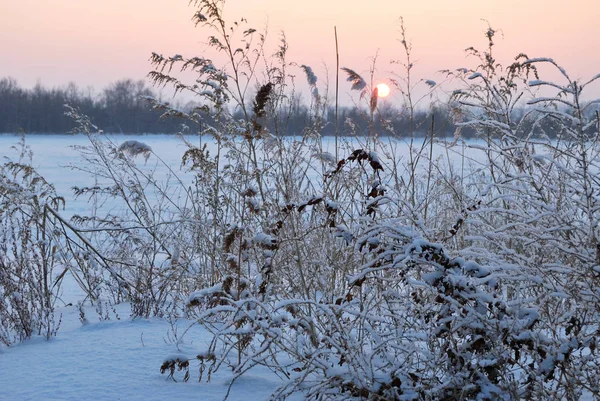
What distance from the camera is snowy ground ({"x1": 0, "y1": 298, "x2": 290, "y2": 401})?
2557mm

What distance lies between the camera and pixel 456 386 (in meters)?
1.99

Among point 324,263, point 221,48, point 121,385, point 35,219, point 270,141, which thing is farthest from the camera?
point 35,219

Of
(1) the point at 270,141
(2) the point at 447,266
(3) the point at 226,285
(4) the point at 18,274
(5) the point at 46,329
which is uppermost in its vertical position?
(1) the point at 270,141

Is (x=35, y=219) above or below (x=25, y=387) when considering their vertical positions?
above

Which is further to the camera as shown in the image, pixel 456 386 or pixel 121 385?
pixel 121 385

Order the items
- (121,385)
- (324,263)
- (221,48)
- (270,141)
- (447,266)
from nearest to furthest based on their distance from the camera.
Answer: (447,266), (121,385), (324,263), (221,48), (270,141)

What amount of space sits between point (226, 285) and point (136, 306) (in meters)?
1.62

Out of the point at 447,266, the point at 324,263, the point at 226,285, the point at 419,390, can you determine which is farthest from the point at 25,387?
the point at 447,266

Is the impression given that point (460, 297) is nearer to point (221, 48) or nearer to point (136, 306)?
point (221, 48)

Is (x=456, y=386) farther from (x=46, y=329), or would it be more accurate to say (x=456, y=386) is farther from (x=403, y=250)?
(x=46, y=329)

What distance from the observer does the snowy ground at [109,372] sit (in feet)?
8.39

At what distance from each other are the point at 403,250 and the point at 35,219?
302cm

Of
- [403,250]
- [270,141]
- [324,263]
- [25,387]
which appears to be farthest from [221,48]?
[25,387]

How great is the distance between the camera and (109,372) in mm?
2771
